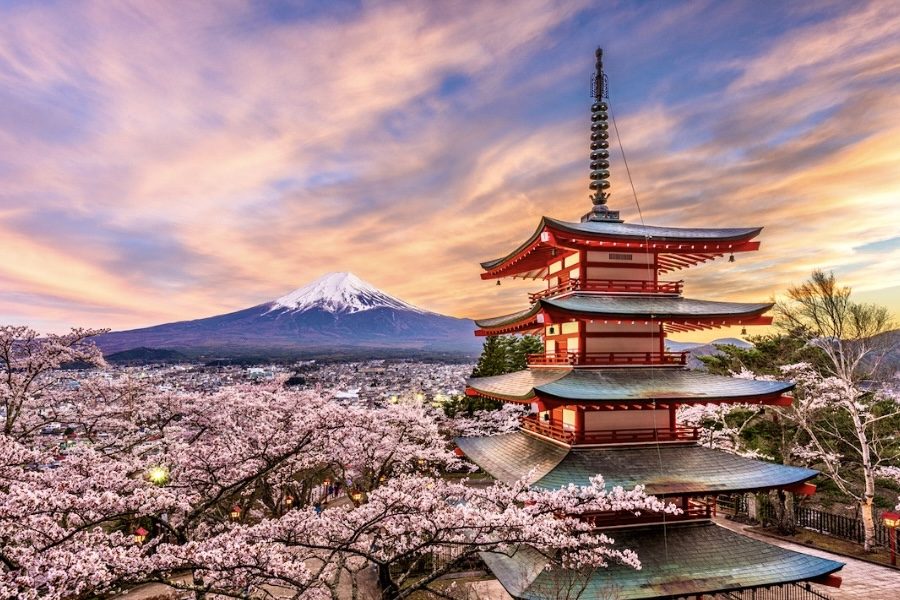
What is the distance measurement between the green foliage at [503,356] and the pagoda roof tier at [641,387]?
71.7 feet

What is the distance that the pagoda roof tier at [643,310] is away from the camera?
12086mm

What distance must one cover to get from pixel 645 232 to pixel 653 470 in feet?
21.3

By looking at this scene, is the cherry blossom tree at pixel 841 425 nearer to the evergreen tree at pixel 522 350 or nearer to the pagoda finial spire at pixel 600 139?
the pagoda finial spire at pixel 600 139

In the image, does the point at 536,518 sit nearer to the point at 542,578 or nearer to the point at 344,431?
the point at 542,578

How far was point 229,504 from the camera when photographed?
13.9 m

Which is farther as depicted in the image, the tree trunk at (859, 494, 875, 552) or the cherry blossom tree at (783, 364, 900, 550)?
the cherry blossom tree at (783, 364, 900, 550)

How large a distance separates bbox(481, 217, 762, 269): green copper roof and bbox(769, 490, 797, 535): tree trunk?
12301 millimetres

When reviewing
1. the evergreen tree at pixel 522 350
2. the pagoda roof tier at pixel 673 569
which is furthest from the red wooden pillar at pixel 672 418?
the evergreen tree at pixel 522 350

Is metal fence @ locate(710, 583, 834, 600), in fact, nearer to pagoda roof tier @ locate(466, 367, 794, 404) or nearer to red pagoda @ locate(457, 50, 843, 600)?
red pagoda @ locate(457, 50, 843, 600)

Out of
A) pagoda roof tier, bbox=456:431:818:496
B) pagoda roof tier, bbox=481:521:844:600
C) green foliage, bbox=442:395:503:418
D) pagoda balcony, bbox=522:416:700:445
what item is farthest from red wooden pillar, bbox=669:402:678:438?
green foliage, bbox=442:395:503:418

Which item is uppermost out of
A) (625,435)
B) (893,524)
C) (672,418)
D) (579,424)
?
(672,418)

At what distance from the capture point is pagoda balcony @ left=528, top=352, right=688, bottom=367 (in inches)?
511

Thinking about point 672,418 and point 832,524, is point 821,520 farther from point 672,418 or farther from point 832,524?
point 672,418

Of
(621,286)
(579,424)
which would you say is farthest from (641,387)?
(621,286)
